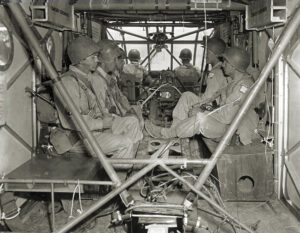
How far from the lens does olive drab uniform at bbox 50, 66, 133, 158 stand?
5184mm

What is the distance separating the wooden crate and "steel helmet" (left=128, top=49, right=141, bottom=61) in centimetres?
902

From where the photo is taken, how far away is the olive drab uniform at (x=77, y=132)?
5.18m

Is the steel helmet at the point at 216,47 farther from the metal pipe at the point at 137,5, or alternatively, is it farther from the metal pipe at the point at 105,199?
the metal pipe at the point at 105,199

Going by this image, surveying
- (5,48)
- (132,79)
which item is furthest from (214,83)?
(132,79)

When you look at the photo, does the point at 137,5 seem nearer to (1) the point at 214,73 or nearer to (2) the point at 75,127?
(1) the point at 214,73

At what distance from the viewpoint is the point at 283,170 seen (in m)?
5.23

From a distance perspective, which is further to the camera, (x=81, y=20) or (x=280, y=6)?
(x=81, y=20)

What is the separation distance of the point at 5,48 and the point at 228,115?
3471 millimetres

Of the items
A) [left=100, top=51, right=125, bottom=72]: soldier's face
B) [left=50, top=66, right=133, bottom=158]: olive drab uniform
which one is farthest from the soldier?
[left=50, top=66, right=133, bottom=158]: olive drab uniform

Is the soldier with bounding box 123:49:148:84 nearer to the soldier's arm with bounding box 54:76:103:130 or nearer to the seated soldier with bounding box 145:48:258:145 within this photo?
the seated soldier with bounding box 145:48:258:145

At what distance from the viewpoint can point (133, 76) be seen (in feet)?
39.6

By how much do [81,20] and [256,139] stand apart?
14.0 feet

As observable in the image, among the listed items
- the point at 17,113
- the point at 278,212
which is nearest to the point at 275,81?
the point at 278,212

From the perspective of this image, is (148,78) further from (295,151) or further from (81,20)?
(295,151)
